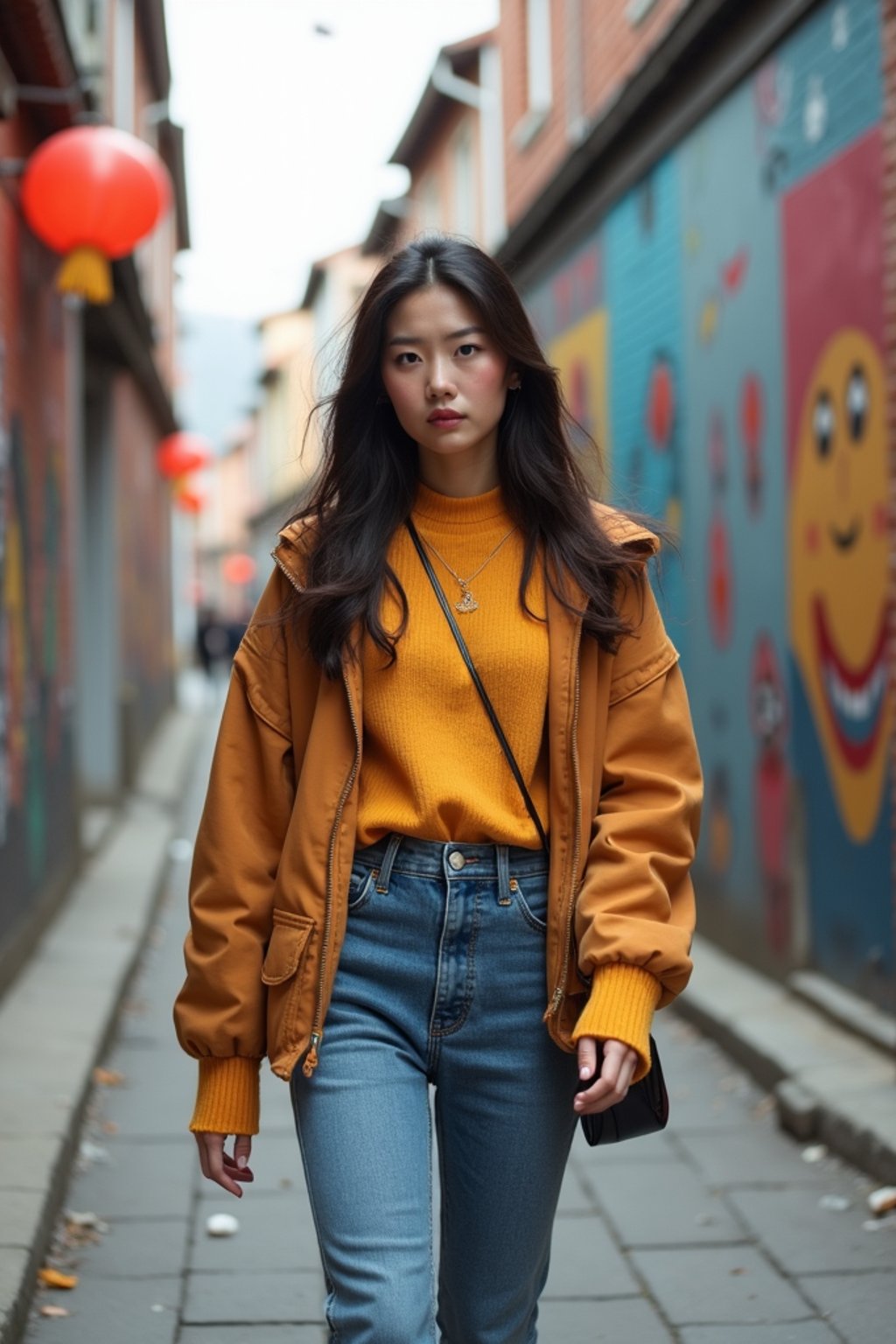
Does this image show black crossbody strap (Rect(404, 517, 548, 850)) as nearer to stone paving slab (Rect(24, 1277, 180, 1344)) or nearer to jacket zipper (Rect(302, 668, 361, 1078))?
jacket zipper (Rect(302, 668, 361, 1078))

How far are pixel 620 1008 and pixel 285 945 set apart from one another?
48cm

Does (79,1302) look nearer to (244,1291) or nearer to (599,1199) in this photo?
(244,1291)

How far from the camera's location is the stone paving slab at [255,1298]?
4.04 meters

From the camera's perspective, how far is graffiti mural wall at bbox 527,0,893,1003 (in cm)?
604

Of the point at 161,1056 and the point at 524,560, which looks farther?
the point at 161,1056

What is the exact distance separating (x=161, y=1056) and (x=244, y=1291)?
2.48m

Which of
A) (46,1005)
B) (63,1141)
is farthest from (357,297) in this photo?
(46,1005)

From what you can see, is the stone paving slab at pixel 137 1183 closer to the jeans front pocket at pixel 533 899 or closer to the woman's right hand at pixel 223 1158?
the woman's right hand at pixel 223 1158

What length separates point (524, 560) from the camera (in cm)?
265

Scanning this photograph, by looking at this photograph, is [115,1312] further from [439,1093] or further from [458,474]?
[458,474]

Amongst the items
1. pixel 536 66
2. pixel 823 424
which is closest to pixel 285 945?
pixel 823 424

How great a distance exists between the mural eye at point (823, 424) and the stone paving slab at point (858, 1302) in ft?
10.3

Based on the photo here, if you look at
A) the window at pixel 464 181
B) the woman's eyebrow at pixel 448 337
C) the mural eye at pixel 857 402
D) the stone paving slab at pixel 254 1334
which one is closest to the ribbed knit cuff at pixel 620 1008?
the woman's eyebrow at pixel 448 337

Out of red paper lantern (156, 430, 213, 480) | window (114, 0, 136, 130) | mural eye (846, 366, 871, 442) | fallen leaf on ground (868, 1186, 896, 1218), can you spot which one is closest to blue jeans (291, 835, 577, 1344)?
fallen leaf on ground (868, 1186, 896, 1218)
